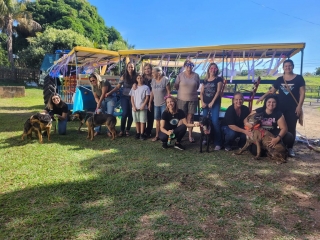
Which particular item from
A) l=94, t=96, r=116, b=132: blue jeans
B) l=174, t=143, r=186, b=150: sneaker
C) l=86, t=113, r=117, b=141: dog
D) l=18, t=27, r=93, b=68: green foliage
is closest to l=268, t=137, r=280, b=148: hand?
l=174, t=143, r=186, b=150: sneaker

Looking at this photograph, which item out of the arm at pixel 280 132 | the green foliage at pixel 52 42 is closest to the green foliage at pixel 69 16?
the green foliage at pixel 52 42

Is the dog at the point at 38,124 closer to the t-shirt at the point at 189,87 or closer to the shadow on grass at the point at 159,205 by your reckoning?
the shadow on grass at the point at 159,205

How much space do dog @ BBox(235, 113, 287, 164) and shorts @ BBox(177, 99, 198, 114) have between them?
111 centimetres

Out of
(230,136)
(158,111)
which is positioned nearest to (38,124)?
(158,111)

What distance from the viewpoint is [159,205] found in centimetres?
256

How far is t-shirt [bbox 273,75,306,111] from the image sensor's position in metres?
4.34

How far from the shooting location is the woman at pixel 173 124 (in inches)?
181

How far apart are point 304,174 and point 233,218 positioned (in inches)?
70.7

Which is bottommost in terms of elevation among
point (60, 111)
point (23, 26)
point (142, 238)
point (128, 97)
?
point (142, 238)

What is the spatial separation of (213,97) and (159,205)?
2706 millimetres

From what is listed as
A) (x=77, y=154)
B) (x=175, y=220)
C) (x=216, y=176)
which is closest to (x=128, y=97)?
(x=77, y=154)

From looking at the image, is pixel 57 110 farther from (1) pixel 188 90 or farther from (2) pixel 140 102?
(1) pixel 188 90

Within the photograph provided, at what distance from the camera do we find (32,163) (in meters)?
3.73

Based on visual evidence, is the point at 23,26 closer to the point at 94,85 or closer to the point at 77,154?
the point at 94,85
